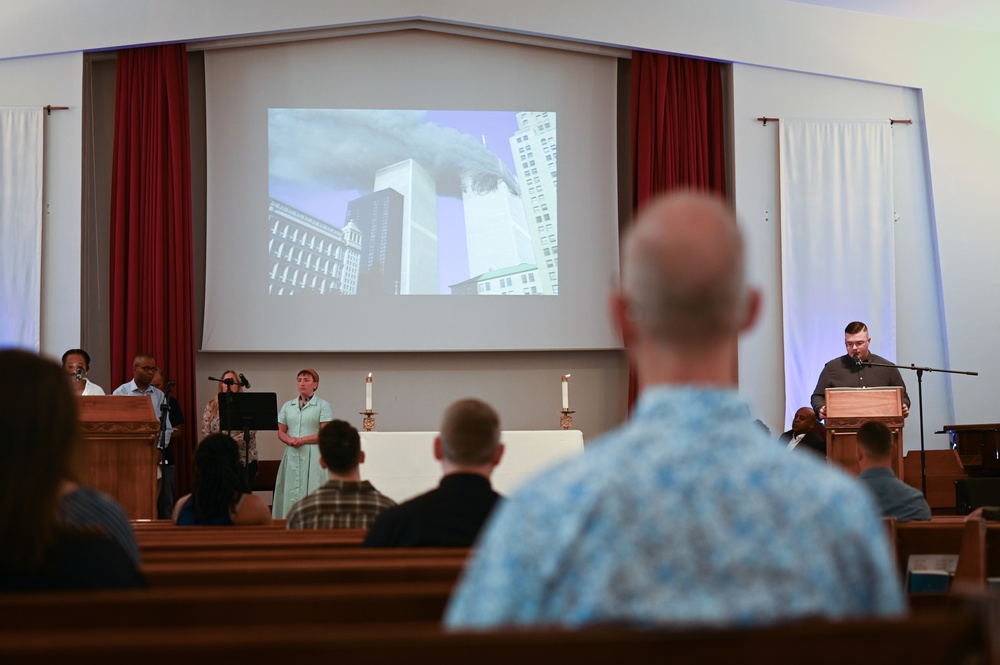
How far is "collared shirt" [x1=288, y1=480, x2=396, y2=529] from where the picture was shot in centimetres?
374

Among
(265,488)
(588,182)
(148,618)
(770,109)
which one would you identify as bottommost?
(265,488)

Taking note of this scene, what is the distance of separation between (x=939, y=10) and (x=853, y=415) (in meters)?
4.29

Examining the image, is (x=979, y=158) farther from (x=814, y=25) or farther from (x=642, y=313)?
(x=642, y=313)

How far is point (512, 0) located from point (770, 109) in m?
2.50

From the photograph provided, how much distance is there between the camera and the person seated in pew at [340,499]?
3746 millimetres

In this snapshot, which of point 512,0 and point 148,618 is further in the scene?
point 512,0

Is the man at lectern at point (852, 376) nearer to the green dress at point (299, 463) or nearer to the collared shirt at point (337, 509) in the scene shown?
the green dress at point (299, 463)

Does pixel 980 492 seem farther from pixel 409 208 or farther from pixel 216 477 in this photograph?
pixel 409 208

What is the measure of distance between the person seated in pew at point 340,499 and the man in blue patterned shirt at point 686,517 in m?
2.75

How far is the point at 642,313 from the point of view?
1095mm

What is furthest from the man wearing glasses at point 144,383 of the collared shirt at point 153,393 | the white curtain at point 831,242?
the white curtain at point 831,242

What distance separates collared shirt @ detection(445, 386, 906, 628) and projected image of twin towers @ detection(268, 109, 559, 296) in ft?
26.6

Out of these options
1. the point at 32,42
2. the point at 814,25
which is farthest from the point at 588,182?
the point at 32,42

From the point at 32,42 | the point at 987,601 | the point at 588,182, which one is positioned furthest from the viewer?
the point at 588,182
